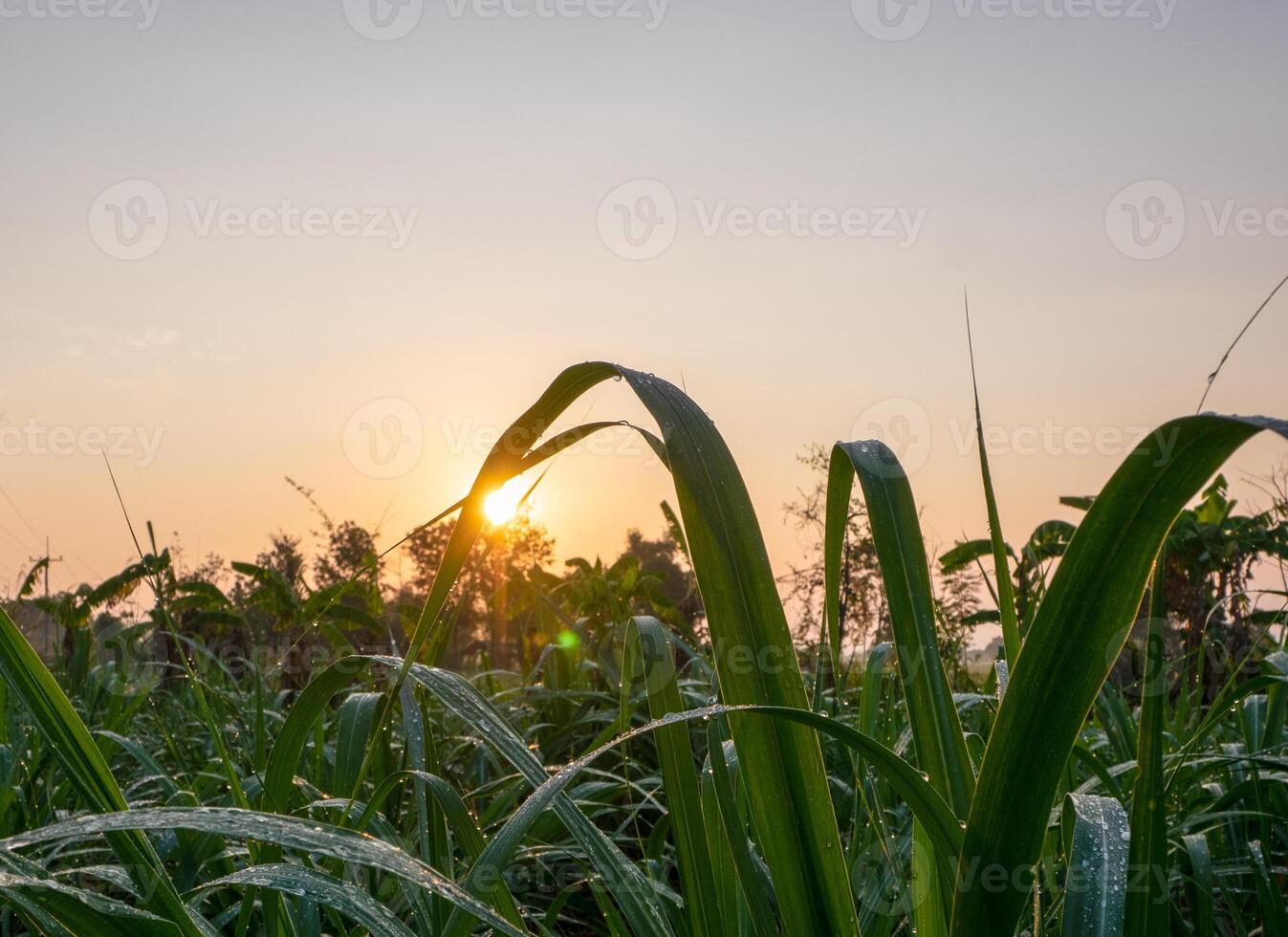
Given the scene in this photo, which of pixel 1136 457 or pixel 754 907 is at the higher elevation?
pixel 1136 457

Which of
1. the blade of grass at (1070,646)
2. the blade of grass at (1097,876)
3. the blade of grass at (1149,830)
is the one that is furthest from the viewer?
the blade of grass at (1149,830)

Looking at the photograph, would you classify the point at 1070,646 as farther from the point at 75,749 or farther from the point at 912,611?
the point at 75,749

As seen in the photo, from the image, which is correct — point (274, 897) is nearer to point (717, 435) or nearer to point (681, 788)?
point (681, 788)

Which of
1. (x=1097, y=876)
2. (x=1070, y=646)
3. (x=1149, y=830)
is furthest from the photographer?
(x=1149, y=830)

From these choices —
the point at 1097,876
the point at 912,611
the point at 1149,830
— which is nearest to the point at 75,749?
the point at 912,611

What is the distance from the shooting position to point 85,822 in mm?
707

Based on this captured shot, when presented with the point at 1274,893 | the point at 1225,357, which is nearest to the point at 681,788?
the point at 1225,357

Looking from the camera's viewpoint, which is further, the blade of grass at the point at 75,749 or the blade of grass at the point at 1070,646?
the blade of grass at the point at 75,749

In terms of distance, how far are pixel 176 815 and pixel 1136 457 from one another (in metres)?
0.76

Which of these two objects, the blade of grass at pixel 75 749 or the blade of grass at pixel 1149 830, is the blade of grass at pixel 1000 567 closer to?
the blade of grass at pixel 1149 830

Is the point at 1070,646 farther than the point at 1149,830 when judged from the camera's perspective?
No

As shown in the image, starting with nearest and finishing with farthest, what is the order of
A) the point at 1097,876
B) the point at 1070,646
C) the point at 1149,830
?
the point at 1070,646
the point at 1097,876
the point at 1149,830

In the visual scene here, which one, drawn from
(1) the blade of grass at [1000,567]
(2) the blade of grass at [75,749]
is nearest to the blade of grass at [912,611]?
(1) the blade of grass at [1000,567]

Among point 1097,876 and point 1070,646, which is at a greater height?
point 1070,646
